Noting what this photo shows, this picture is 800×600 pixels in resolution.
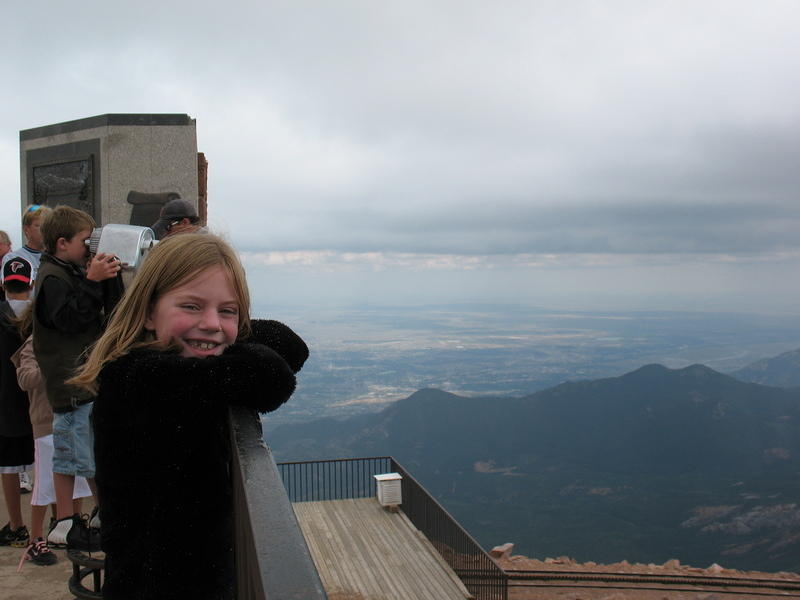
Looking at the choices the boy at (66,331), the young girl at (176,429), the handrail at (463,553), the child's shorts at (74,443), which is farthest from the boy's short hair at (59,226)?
the handrail at (463,553)

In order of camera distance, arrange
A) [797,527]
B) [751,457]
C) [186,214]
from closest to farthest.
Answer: [186,214] → [797,527] → [751,457]

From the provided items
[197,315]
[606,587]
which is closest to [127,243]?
[197,315]

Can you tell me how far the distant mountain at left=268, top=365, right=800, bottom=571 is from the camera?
101m

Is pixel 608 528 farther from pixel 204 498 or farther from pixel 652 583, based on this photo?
pixel 204 498

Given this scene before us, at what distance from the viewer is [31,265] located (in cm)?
468

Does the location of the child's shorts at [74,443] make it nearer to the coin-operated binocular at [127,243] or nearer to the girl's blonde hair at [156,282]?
the coin-operated binocular at [127,243]

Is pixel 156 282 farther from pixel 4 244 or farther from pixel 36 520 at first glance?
pixel 4 244

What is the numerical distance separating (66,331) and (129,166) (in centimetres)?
441

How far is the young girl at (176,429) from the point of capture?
150 cm

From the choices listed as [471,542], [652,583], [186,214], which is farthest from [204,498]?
[652,583]

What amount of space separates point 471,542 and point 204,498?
1207cm

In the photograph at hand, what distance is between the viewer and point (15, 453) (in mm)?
4516

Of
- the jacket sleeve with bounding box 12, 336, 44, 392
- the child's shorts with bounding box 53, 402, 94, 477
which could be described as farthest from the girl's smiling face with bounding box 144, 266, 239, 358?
the jacket sleeve with bounding box 12, 336, 44, 392

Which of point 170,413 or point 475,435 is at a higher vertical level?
point 170,413
